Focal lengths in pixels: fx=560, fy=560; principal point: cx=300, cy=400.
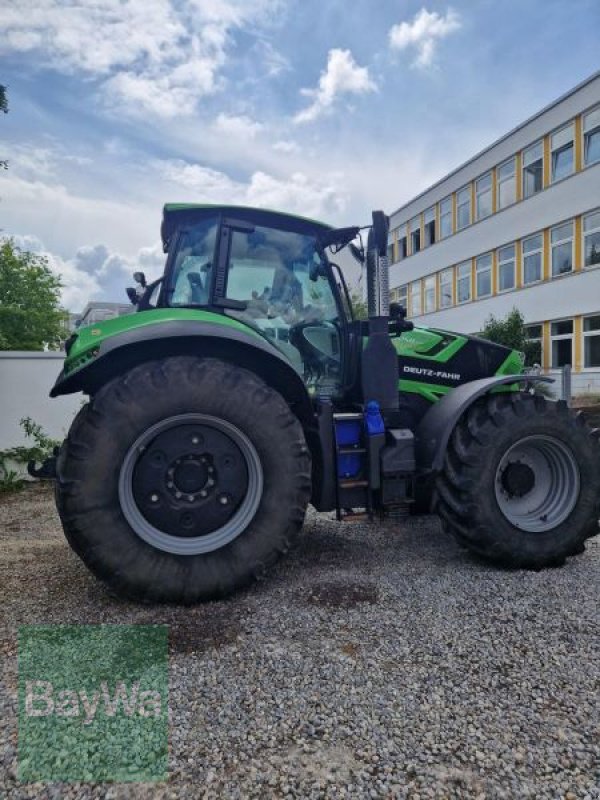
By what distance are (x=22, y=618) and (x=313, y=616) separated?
1480mm

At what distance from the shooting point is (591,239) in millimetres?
17312

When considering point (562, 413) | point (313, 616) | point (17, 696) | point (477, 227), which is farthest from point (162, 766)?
point (477, 227)

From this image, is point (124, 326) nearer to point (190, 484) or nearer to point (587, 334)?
point (190, 484)

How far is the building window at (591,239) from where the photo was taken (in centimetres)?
1708

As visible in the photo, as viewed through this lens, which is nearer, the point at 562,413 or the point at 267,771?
the point at 267,771

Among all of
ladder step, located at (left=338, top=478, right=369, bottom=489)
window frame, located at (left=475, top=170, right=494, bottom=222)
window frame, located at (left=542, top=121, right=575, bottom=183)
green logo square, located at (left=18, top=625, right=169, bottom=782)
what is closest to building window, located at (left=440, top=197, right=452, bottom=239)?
window frame, located at (left=475, top=170, right=494, bottom=222)

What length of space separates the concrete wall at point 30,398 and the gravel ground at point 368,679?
3.95 metres

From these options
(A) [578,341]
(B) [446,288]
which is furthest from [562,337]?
(B) [446,288]

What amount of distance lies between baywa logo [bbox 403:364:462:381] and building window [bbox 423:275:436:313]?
23601 mm

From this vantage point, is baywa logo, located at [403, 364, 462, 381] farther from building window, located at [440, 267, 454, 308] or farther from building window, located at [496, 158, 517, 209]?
building window, located at [440, 267, 454, 308]

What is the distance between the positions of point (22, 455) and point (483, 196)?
70.1 feet

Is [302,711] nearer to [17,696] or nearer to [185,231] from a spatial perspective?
[17,696]

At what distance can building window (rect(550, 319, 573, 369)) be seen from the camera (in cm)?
1838

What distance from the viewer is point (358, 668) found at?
2.36 m
